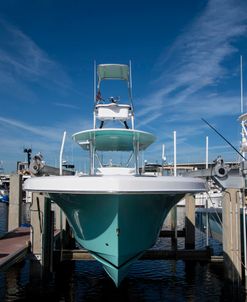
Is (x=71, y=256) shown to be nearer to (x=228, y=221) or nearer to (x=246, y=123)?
(x=228, y=221)

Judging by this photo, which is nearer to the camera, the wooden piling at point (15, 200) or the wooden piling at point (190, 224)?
the wooden piling at point (15, 200)

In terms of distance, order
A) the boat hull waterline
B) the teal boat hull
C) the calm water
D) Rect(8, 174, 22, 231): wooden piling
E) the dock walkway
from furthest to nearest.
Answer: Rect(8, 174, 22, 231): wooden piling, the calm water, the dock walkway, the teal boat hull, the boat hull waterline

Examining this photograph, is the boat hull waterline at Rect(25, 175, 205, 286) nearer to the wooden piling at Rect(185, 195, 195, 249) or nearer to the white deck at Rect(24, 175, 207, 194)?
the white deck at Rect(24, 175, 207, 194)

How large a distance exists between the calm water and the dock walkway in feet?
2.37

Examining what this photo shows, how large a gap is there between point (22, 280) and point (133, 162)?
5950 millimetres

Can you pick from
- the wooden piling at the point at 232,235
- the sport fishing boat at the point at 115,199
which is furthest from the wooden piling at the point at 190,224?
the sport fishing boat at the point at 115,199

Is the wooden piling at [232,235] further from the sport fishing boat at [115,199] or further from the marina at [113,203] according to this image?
the sport fishing boat at [115,199]

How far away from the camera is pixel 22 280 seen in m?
12.7

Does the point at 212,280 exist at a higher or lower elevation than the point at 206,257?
lower

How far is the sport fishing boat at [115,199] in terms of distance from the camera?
815 cm

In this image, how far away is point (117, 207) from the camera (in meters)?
8.52

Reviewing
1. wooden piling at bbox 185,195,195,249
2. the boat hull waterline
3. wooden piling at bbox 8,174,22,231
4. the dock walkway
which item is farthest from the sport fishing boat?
wooden piling at bbox 185,195,195,249

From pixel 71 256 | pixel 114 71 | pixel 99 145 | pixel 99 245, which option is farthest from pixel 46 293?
pixel 114 71

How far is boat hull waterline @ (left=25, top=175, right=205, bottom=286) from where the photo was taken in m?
8.08
